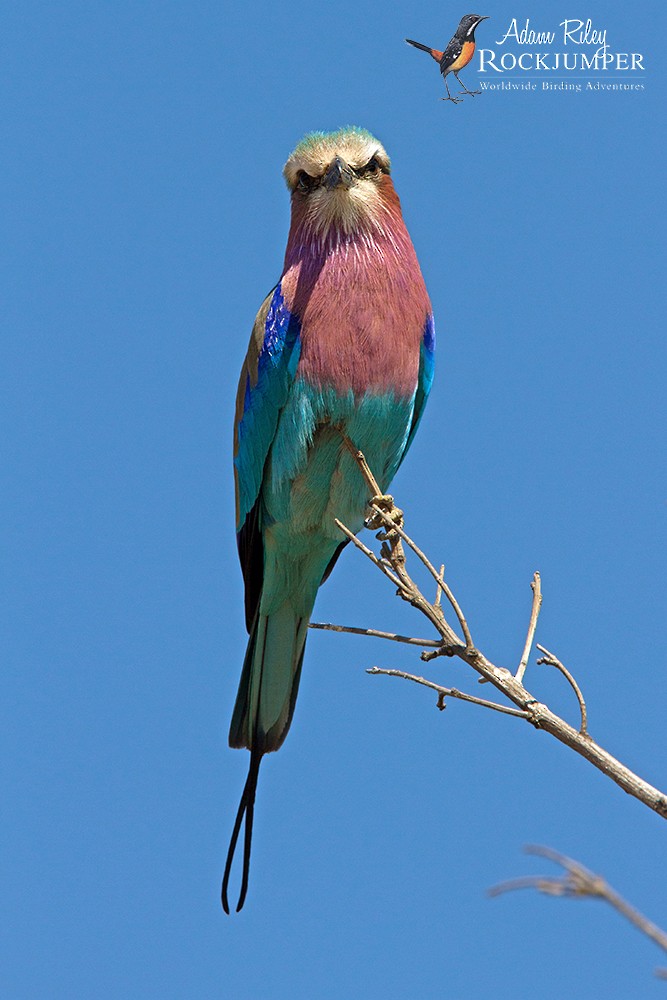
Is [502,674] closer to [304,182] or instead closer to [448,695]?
[448,695]

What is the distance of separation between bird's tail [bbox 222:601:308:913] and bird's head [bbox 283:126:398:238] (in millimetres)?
1335

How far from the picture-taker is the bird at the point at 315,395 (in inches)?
150

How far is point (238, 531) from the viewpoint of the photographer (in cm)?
430

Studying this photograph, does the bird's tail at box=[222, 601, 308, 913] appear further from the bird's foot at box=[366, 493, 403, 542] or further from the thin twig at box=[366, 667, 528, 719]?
the thin twig at box=[366, 667, 528, 719]

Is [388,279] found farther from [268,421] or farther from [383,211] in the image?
[268,421]

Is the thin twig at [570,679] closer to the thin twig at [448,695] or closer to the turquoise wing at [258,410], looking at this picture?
the thin twig at [448,695]

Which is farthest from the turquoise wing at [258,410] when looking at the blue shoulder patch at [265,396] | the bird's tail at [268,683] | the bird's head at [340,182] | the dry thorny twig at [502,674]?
the dry thorny twig at [502,674]

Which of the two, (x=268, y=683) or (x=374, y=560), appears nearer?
(x=374, y=560)

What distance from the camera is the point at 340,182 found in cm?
390

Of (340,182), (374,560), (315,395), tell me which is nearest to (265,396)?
(315,395)

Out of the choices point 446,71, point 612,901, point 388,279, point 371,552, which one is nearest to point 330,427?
point 388,279

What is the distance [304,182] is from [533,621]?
2.13 m

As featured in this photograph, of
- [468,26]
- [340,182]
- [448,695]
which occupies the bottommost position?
[448,695]

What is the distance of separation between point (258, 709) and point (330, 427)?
3.36ft
